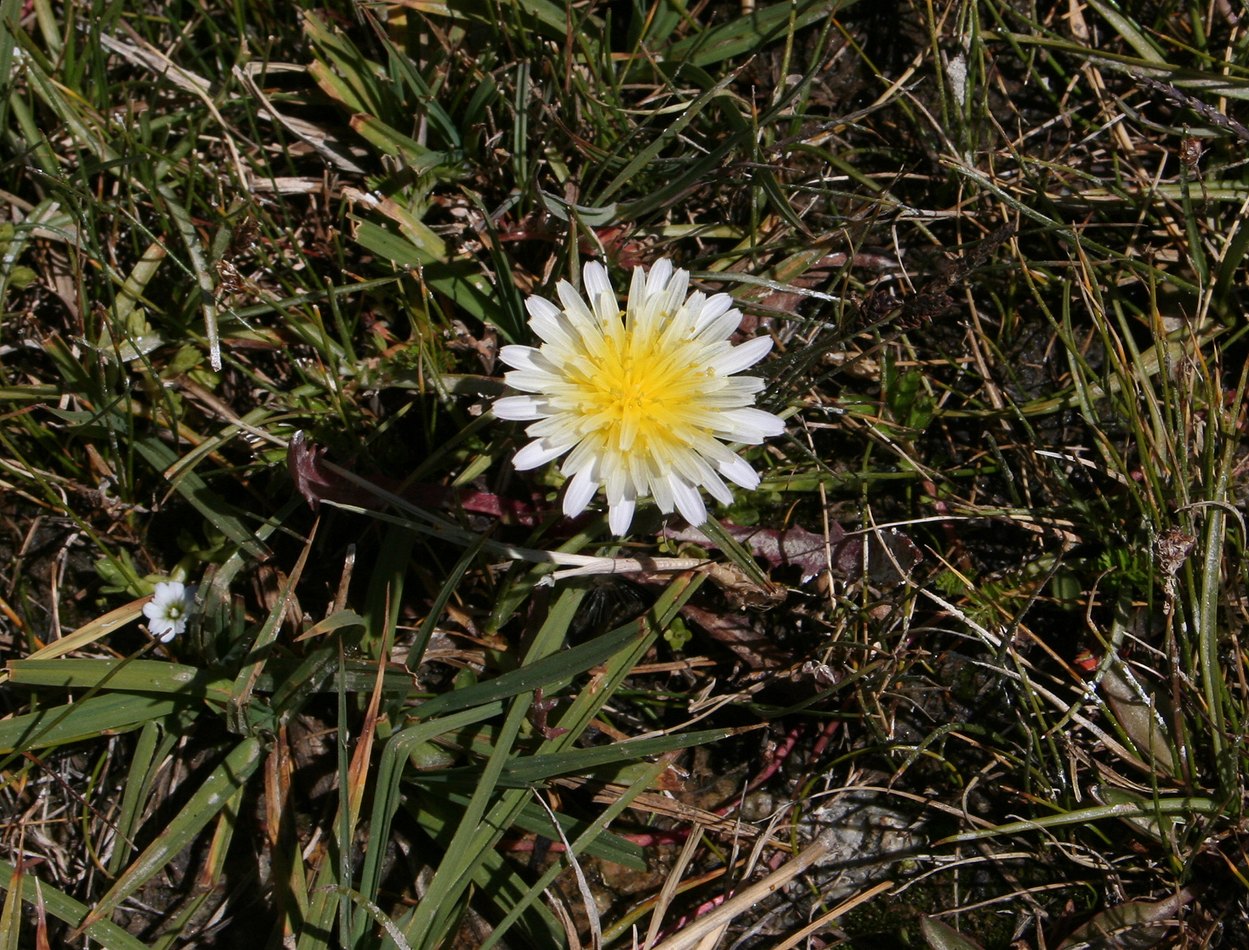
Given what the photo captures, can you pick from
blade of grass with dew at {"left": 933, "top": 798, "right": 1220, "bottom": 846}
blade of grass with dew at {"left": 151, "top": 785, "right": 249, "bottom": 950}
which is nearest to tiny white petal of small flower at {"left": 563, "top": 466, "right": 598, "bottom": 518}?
blade of grass with dew at {"left": 151, "top": 785, "right": 249, "bottom": 950}

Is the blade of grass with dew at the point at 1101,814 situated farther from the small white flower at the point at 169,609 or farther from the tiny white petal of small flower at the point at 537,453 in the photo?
the small white flower at the point at 169,609

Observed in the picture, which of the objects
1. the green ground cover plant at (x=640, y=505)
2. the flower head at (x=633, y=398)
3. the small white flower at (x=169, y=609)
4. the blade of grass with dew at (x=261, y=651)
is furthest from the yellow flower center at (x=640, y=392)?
the small white flower at (x=169, y=609)

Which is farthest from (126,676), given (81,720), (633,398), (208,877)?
(633,398)

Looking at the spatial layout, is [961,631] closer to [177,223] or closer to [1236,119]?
[1236,119]

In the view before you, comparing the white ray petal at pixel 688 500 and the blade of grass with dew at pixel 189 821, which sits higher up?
the white ray petal at pixel 688 500

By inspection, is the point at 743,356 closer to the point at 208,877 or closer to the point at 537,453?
the point at 537,453

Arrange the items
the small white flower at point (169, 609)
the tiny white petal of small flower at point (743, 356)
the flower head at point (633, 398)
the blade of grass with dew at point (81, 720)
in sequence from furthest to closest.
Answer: the small white flower at point (169, 609) → the blade of grass with dew at point (81, 720) → the tiny white petal of small flower at point (743, 356) → the flower head at point (633, 398)
